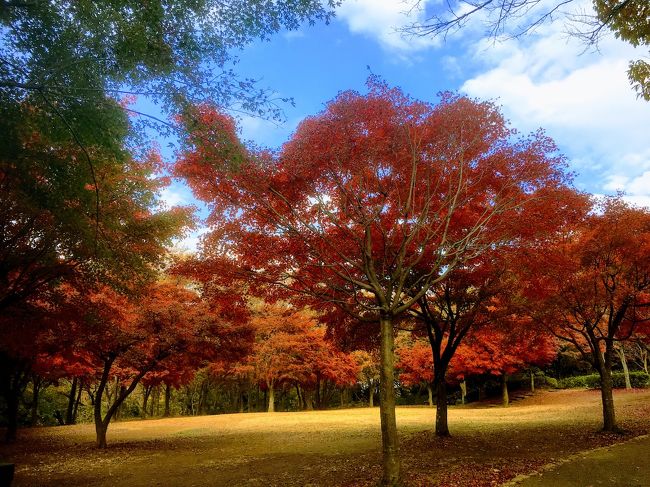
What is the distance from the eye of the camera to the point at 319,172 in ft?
26.9

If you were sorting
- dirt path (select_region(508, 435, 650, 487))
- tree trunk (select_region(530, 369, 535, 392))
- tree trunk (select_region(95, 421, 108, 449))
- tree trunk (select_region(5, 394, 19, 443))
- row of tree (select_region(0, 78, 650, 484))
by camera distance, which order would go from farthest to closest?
1. tree trunk (select_region(530, 369, 535, 392))
2. tree trunk (select_region(5, 394, 19, 443))
3. tree trunk (select_region(95, 421, 108, 449))
4. row of tree (select_region(0, 78, 650, 484))
5. dirt path (select_region(508, 435, 650, 487))

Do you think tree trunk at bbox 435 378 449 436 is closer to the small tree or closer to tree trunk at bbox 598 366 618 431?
the small tree

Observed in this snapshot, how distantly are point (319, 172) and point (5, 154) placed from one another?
17.9 feet

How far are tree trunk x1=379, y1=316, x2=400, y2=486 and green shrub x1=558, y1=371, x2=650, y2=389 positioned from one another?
3210cm

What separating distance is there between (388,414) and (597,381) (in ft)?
110

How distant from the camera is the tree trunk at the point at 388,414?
21.5ft

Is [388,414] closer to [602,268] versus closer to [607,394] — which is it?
[602,268]

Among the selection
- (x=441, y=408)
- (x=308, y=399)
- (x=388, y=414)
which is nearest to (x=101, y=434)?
(x=441, y=408)

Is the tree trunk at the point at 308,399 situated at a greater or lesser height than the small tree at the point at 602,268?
lesser

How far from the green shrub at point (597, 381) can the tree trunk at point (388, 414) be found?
3210cm

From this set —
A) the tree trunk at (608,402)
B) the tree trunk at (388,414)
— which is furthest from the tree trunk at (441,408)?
the tree trunk at (388,414)

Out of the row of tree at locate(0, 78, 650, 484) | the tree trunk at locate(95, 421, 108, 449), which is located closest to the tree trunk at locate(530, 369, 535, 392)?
the row of tree at locate(0, 78, 650, 484)

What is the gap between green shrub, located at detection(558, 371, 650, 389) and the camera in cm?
3014

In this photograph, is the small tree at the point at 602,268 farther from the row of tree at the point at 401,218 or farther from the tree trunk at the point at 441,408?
the tree trunk at the point at 441,408
